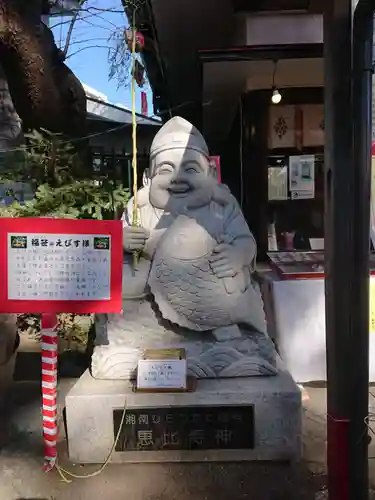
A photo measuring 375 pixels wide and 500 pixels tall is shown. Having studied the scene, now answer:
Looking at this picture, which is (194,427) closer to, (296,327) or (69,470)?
(69,470)

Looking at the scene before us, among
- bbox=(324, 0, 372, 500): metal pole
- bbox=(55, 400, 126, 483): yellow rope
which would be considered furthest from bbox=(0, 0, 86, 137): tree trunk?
bbox=(324, 0, 372, 500): metal pole

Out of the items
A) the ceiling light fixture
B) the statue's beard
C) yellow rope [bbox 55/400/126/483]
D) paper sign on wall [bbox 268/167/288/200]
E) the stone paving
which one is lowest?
the stone paving

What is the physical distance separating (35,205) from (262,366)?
326cm

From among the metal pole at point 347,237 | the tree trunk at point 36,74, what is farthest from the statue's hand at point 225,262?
the tree trunk at point 36,74

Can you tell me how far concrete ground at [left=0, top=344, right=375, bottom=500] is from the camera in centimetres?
296

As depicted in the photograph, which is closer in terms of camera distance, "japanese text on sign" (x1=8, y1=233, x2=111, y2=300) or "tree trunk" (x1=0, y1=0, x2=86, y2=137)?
→ "japanese text on sign" (x1=8, y1=233, x2=111, y2=300)

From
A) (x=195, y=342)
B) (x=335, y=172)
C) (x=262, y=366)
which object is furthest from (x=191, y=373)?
(x=335, y=172)

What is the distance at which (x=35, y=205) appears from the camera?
18.5 ft

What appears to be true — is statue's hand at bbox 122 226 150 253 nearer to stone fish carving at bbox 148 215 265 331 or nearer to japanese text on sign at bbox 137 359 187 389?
stone fish carving at bbox 148 215 265 331

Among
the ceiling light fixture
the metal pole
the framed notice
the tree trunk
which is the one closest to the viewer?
the metal pole

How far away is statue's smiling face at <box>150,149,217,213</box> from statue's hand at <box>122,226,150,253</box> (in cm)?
34

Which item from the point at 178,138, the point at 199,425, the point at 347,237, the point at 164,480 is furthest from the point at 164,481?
the point at 178,138

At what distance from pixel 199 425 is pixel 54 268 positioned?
133cm

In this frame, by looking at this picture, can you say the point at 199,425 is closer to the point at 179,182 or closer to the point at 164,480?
the point at 164,480
